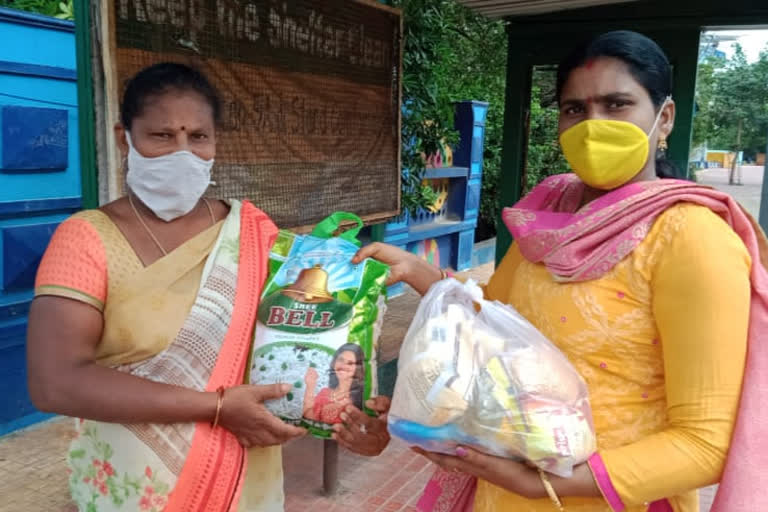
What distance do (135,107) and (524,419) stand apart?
1072mm

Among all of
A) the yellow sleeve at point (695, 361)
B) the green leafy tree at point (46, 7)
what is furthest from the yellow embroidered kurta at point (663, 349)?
the green leafy tree at point (46, 7)

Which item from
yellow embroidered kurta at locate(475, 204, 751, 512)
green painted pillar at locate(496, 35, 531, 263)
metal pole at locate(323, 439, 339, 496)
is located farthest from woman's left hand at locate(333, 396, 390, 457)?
green painted pillar at locate(496, 35, 531, 263)

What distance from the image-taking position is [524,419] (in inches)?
43.0

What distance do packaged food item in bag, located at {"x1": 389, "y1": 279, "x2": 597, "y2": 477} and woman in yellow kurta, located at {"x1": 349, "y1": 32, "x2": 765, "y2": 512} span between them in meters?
0.05

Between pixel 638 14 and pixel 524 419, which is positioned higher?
pixel 638 14

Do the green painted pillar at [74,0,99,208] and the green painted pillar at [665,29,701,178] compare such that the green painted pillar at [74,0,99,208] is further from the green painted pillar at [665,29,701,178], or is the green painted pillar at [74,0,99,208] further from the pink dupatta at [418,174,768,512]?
the green painted pillar at [665,29,701,178]

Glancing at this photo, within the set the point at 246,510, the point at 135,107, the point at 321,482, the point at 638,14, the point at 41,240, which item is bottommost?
the point at 321,482

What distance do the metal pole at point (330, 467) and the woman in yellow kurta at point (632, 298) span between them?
182cm

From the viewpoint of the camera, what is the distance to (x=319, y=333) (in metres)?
1.44

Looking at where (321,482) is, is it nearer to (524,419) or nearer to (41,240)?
(41,240)

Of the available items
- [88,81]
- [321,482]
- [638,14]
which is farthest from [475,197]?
[88,81]

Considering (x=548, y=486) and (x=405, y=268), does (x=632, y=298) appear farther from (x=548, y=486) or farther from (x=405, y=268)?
(x=405, y=268)

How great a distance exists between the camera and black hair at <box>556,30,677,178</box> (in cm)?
131

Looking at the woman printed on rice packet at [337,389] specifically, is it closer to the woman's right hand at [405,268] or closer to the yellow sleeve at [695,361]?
the woman's right hand at [405,268]
